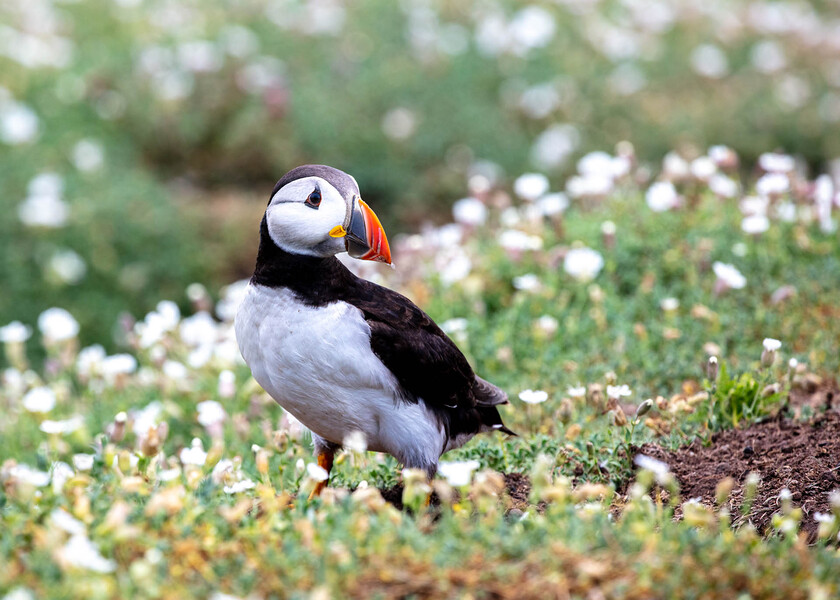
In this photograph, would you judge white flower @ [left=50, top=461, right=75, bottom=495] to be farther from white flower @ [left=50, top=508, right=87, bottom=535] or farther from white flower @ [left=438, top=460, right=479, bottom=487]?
white flower @ [left=438, top=460, right=479, bottom=487]

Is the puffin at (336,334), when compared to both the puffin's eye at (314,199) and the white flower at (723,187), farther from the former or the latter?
the white flower at (723,187)

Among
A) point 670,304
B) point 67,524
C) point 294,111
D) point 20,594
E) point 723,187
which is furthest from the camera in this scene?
point 294,111

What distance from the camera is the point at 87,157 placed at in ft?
28.9

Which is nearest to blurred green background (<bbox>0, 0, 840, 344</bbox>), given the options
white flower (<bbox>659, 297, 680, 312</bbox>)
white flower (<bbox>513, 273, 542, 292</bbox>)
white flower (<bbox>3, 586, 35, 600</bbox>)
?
white flower (<bbox>513, 273, 542, 292</bbox>)

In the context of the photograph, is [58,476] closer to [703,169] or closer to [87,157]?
[703,169]

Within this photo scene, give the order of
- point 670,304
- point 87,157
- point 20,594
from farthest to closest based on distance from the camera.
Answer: point 87,157, point 670,304, point 20,594

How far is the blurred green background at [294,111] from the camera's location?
8.28m

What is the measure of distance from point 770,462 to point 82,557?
2581 mm

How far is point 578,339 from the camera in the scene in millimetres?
5223

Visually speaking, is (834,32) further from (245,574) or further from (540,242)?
(245,574)

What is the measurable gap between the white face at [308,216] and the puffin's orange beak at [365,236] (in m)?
0.03

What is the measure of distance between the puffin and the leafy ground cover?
0.22 meters

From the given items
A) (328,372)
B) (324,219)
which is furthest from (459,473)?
(324,219)

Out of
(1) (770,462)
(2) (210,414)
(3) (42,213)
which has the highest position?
(1) (770,462)
